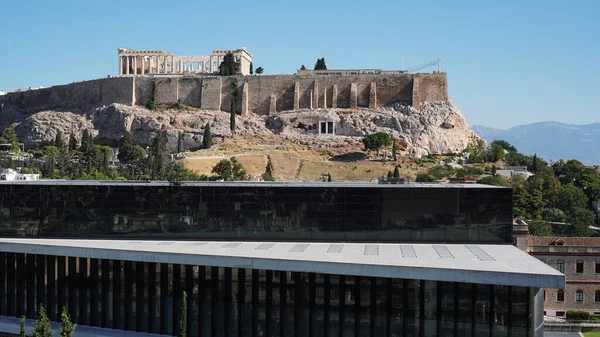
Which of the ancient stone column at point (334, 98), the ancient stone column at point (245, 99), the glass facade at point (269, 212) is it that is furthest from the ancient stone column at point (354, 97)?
the glass facade at point (269, 212)

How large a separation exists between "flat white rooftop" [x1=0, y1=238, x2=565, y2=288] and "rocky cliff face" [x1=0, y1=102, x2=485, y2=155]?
156 ft

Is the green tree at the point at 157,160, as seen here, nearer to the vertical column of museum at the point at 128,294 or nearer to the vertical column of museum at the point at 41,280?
the vertical column of museum at the point at 41,280

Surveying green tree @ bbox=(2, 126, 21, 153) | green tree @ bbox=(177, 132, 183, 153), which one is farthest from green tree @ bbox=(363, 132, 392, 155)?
green tree @ bbox=(2, 126, 21, 153)

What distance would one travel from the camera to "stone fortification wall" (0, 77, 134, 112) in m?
76.6

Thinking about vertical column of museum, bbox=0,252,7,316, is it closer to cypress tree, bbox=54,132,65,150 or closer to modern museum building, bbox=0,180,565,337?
modern museum building, bbox=0,180,565,337

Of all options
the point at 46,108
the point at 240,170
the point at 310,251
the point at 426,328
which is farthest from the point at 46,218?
the point at 46,108

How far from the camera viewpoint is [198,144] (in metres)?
68.4

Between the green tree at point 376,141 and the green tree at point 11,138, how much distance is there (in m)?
30.8

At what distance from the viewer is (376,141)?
64812 mm

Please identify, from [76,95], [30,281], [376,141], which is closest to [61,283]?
[30,281]

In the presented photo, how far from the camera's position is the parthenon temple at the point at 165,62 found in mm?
81562

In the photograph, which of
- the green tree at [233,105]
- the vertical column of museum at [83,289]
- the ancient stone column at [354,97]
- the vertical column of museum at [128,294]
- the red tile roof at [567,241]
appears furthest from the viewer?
the ancient stone column at [354,97]

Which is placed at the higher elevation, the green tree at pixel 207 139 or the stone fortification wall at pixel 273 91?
the stone fortification wall at pixel 273 91

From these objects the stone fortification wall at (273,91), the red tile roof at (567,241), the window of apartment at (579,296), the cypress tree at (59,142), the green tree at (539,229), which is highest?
the stone fortification wall at (273,91)
